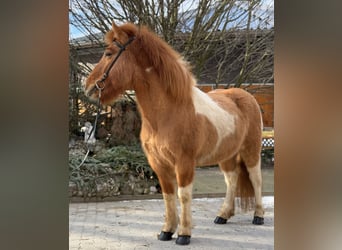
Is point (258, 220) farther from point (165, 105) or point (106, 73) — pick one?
point (106, 73)

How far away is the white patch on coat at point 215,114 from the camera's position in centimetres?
249

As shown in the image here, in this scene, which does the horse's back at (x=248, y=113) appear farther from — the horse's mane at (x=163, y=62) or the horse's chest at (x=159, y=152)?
the horse's chest at (x=159, y=152)

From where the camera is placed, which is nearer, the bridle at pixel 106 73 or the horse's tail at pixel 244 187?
the bridle at pixel 106 73

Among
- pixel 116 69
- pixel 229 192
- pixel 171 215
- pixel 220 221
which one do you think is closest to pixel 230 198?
pixel 229 192

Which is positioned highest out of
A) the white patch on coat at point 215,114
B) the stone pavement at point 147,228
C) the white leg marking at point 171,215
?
the white patch on coat at point 215,114

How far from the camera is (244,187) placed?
2.98 m

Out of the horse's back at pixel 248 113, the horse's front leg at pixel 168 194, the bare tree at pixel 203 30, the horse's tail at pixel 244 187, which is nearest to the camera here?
the horse's front leg at pixel 168 194

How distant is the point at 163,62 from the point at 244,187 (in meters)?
1.21

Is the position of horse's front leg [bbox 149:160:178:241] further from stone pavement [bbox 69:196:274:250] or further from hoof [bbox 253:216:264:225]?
hoof [bbox 253:216:264:225]

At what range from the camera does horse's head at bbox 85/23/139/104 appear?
7.38 feet

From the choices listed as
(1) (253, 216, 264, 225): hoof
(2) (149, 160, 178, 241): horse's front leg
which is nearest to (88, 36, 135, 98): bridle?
(2) (149, 160, 178, 241): horse's front leg

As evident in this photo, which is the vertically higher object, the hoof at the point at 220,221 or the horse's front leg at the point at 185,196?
the horse's front leg at the point at 185,196

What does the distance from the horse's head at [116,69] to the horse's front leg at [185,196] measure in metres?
0.57

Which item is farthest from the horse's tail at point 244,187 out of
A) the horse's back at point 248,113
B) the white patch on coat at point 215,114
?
the white patch on coat at point 215,114
